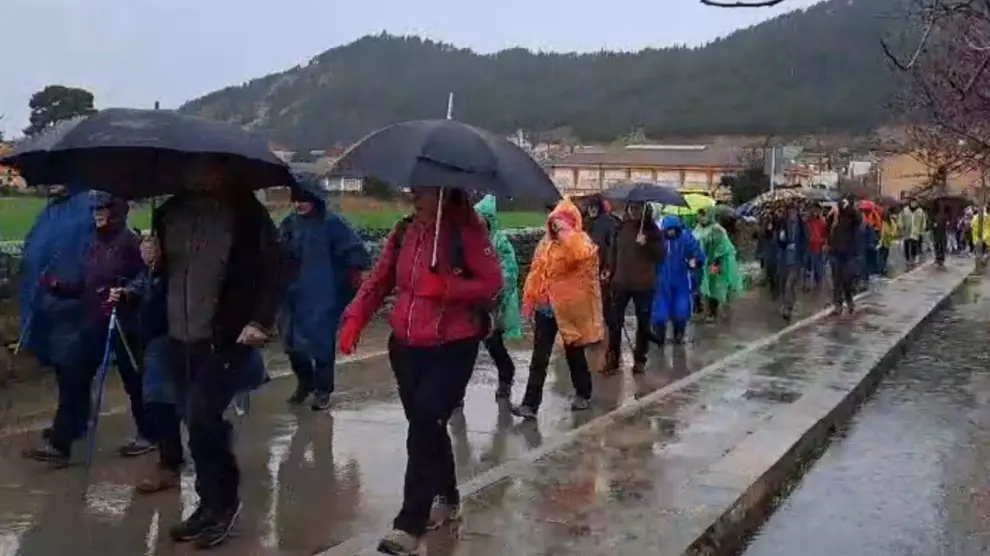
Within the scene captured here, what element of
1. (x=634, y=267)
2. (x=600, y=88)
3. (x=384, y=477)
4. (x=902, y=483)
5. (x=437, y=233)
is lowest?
(x=902, y=483)

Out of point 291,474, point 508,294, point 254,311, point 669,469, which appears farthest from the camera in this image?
point 508,294

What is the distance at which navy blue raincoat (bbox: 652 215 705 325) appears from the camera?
532 inches

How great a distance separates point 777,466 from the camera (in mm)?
7555

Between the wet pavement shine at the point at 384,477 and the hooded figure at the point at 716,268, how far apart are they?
6.07 metres

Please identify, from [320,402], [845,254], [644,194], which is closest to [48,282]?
[320,402]

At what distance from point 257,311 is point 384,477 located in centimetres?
180

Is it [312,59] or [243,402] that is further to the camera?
[312,59]

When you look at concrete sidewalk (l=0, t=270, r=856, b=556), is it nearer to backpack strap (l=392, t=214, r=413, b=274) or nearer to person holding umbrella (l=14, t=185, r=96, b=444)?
person holding umbrella (l=14, t=185, r=96, b=444)

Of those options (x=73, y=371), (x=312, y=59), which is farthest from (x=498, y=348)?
(x=312, y=59)

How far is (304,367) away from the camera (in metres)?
9.05

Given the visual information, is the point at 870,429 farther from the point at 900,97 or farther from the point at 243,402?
the point at 900,97

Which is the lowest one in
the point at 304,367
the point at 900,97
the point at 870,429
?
the point at 870,429

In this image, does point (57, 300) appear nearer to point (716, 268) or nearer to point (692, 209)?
point (716, 268)

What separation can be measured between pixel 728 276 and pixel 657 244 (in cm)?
599
